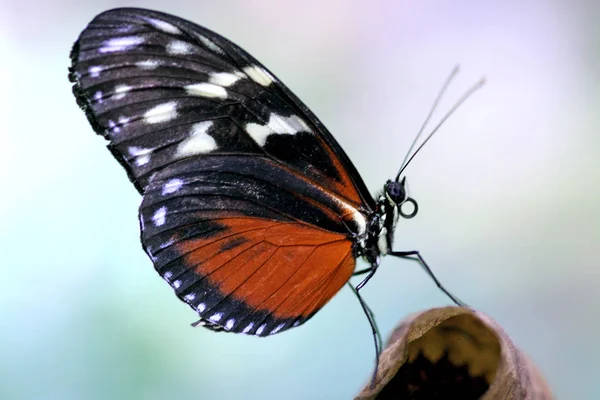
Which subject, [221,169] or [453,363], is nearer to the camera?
[453,363]

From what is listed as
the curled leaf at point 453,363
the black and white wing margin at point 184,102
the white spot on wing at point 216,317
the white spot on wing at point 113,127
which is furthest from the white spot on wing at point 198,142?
the curled leaf at point 453,363

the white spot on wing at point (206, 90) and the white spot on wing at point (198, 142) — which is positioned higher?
the white spot on wing at point (206, 90)

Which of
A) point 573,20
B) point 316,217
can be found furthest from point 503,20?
point 316,217

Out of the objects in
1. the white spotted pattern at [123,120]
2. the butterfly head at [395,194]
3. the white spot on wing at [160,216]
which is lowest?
the butterfly head at [395,194]

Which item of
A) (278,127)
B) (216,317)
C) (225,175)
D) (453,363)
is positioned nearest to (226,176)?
(225,175)

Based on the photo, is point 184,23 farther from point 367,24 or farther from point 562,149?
point 562,149

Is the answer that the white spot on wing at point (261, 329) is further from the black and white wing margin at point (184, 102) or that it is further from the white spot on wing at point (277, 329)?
the black and white wing margin at point (184, 102)

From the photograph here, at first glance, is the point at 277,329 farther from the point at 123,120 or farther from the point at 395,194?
the point at 123,120

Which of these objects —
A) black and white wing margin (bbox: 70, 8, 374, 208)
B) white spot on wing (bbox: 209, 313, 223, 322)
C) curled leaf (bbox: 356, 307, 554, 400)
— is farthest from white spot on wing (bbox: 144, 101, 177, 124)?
curled leaf (bbox: 356, 307, 554, 400)
